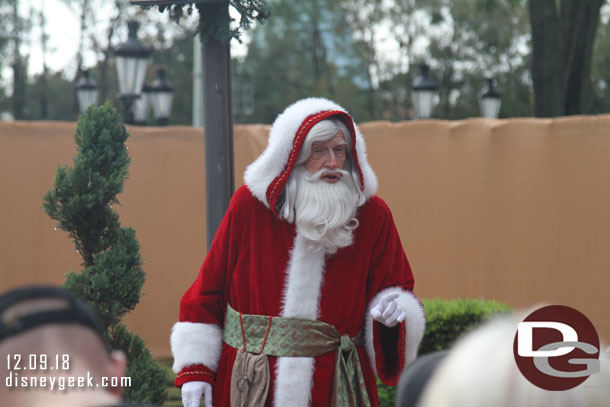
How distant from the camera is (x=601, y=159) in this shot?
5660mm

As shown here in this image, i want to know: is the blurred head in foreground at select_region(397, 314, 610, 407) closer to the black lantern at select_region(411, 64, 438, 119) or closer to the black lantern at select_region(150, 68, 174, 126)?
the black lantern at select_region(411, 64, 438, 119)

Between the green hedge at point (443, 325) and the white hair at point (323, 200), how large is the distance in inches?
73.2

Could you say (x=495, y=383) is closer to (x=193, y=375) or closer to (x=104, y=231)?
(x=193, y=375)

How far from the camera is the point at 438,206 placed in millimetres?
6074

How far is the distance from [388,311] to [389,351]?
0.94 ft

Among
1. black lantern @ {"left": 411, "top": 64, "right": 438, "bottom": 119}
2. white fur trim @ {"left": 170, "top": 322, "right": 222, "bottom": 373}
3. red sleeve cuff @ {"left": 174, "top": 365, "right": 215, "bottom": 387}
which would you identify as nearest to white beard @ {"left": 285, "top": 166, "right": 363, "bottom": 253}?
white fur trim @ {"left": 170, "top": 322, "right": 222, "bottom": 373}

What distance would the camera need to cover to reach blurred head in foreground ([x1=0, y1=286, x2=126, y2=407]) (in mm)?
→ 1099

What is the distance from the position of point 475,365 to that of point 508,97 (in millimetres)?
27233

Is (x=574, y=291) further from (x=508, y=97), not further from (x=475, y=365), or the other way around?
(x=508, y=97)

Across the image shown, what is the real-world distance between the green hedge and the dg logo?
3.30 meters

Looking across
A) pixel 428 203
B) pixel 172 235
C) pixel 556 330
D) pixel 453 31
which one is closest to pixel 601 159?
pixel 428 203

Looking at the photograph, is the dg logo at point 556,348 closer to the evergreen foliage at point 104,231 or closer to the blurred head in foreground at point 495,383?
the blurred head in foreground at point 495,383

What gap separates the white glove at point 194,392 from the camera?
2.83 metres

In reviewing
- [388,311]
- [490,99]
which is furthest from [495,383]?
[490,99]
